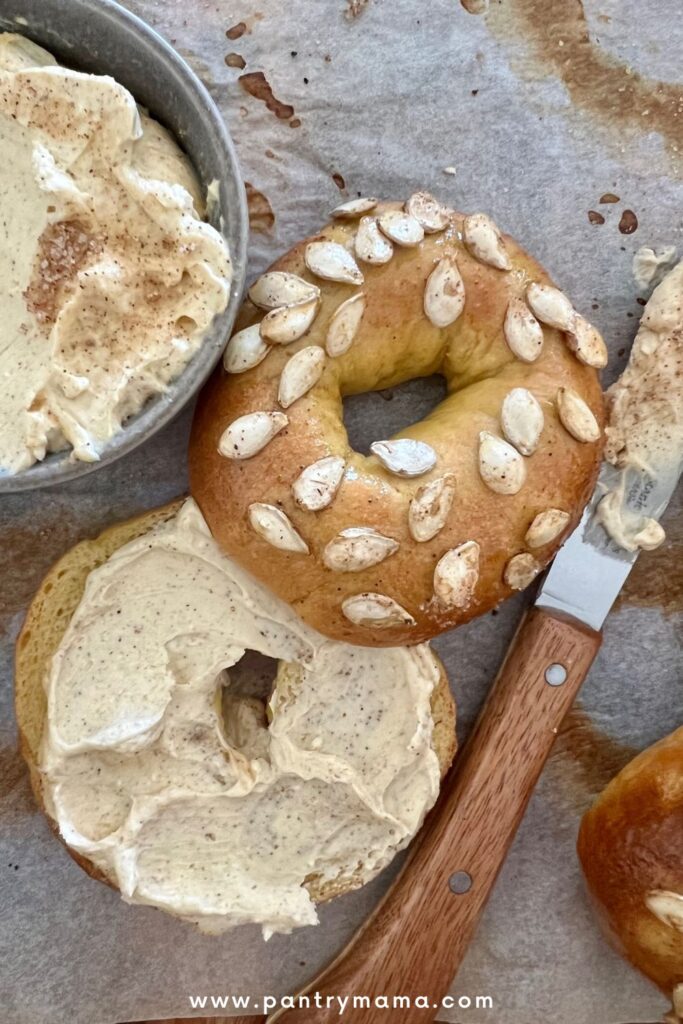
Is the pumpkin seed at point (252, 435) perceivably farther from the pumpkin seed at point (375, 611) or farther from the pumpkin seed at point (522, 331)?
the pumpkin seed at point (522, 331)

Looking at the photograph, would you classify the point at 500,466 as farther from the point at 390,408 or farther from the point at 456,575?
the point at 390,408

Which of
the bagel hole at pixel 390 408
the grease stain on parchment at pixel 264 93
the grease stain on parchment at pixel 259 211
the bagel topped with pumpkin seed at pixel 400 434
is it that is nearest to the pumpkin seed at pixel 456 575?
the bagel topped with pumpkin seed at pixel 400 434

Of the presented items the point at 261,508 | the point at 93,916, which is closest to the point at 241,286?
the point at 261,508

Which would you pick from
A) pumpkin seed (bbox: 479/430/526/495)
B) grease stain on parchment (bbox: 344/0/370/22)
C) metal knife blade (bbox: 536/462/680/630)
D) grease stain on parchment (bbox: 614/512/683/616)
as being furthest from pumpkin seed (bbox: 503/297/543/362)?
grease stain on parchment (bbox: 344/0/370/22)

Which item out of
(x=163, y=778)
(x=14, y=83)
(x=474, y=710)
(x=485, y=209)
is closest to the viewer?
(x=14, y=83)

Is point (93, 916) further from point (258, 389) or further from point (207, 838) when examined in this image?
point (258, 389)
